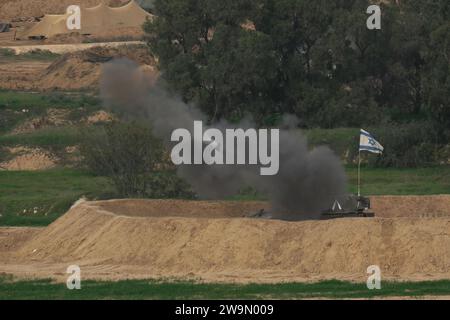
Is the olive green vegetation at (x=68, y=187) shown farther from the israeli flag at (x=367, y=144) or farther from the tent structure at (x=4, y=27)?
the tent structure at (x=4, y=27)

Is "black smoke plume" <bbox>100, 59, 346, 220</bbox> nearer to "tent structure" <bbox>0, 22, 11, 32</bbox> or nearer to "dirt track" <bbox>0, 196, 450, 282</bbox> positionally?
"dirt track" <bbox>0, 196, 450, 282</bbox>

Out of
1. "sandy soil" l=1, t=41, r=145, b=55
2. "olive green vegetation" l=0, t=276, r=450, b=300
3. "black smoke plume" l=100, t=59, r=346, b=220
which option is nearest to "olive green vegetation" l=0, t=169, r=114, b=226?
"black smoke plume" l=100, t=59, r=346, b=220

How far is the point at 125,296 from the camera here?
39562 millimetres

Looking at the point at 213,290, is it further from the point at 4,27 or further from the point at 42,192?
the point at 4,27

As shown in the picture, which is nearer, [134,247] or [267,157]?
[134,247]

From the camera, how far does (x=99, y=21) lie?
112 meters

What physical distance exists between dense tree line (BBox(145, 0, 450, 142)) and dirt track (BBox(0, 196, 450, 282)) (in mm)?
23800

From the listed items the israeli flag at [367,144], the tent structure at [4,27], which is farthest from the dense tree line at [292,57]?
the tent structure at [4,27]

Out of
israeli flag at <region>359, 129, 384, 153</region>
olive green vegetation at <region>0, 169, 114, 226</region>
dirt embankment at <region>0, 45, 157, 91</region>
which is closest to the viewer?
israeli flag at <region>359, 129, 384, 153</region>

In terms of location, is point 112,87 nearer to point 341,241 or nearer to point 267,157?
point 267,157

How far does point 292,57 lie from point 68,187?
15.4m

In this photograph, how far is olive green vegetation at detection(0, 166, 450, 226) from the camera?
6078cm
